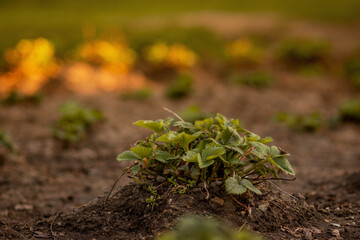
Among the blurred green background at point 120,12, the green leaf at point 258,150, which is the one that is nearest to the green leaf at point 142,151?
the green leaf at point 258,150

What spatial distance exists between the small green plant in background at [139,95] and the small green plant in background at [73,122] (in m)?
1.35

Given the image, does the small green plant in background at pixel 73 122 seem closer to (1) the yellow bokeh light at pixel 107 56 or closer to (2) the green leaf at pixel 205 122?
(1) the yellow bokeh light at pixel 107 56

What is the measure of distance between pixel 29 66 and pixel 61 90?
56 centimetres

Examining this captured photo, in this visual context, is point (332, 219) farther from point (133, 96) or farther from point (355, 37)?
point (355, 37)

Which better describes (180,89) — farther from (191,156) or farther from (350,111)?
(191,156)

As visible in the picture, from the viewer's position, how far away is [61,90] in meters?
6.56

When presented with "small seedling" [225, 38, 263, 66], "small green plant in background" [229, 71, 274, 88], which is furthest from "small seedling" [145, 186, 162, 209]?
"small seedling" [225, 38, 263, 66]

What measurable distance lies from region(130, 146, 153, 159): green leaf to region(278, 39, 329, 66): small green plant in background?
22.0ft

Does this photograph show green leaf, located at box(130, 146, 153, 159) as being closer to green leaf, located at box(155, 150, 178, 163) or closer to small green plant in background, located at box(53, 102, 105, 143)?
green leaf, located at box(155, 150, 178, 163)

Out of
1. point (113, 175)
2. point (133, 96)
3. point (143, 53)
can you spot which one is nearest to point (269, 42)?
point (143, 53)

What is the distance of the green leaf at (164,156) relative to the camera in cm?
236

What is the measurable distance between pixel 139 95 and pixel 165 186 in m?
3.99

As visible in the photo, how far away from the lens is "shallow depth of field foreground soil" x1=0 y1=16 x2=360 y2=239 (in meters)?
2.35

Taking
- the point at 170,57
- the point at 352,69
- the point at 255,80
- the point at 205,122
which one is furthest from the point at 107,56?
the point at 205,122
